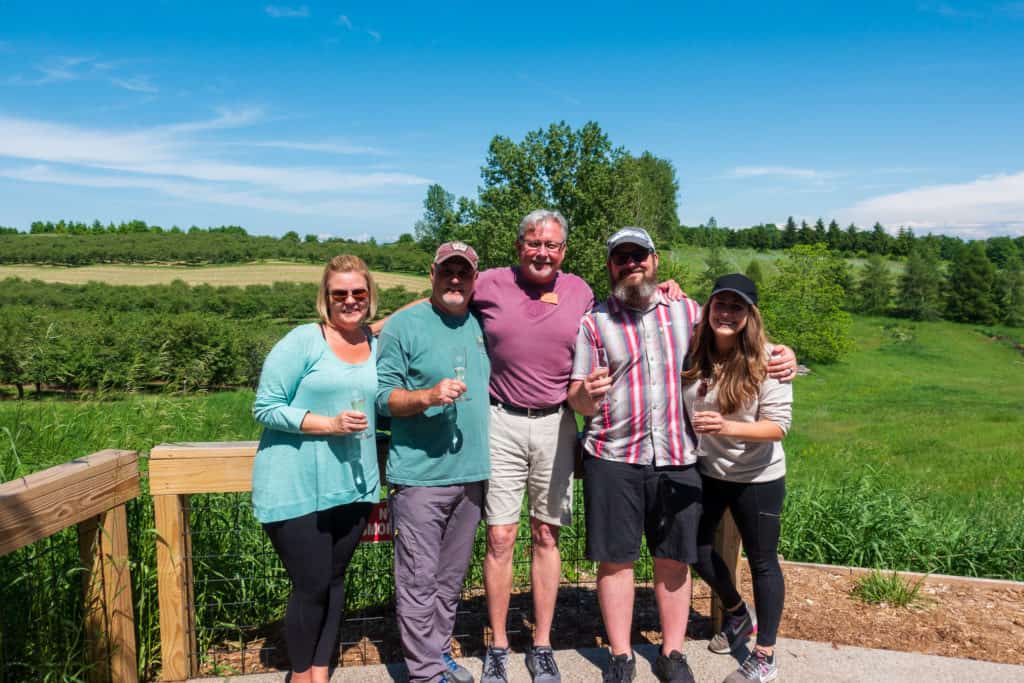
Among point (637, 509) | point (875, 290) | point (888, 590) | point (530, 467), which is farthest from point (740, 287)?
point (875, 290)

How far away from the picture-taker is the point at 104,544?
2660 millimetres

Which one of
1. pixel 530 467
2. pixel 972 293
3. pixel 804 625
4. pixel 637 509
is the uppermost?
pixel 530 467

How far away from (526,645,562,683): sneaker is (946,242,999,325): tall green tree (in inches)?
2952

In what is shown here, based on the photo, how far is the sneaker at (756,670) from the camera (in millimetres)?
2939

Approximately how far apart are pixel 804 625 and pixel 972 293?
245 feet

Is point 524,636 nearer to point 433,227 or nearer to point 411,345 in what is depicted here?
point 411,345

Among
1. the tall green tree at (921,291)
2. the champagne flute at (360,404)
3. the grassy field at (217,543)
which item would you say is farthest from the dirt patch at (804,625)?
the tall green tree at (921,291)

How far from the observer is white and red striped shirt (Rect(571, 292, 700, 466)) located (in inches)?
115

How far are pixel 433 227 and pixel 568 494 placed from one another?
251 ft

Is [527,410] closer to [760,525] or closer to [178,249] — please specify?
[760,525]

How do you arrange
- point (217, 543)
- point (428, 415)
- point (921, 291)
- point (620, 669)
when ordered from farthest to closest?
point (921, 291)
point (217, 543)
point (620, 669)
point (428, 415)

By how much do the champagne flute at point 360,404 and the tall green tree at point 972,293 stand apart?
75.6 meters

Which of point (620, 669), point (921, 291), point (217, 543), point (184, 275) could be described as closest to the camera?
point (620, 669)

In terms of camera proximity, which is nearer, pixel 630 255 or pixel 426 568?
pixel 426 568
